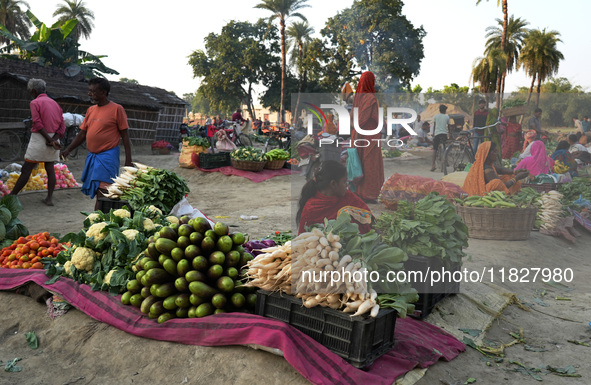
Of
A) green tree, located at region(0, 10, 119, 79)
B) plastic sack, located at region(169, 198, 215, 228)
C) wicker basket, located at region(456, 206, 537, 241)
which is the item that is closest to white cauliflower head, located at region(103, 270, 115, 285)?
plastic sack, located at region(169, 198, 215, 228)

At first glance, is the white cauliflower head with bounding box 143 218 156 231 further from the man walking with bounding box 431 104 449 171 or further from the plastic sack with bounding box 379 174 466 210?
the man walking with bounding box 431 104 449 171

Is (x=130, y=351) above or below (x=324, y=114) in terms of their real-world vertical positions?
below

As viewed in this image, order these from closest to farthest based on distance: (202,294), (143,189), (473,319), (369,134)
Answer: (202,294), (473,319), (143,189), (369,134)

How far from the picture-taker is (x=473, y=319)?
363 centimetres

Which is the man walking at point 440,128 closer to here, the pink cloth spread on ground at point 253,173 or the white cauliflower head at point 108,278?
the pink cloth spread on ground at point 253,173

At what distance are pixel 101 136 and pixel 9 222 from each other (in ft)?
4.37

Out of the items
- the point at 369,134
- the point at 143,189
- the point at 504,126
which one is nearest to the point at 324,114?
the point at 369,134

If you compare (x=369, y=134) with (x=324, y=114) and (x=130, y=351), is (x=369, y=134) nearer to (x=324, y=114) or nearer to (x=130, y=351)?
(x=324, y=114)

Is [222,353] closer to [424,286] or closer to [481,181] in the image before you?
[424,286]

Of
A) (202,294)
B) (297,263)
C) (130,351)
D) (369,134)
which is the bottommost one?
(130,351)

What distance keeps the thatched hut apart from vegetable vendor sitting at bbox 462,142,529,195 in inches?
478

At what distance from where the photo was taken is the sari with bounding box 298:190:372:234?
3410mm

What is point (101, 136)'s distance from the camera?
500 centimetres

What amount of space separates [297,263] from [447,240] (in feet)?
4.94
